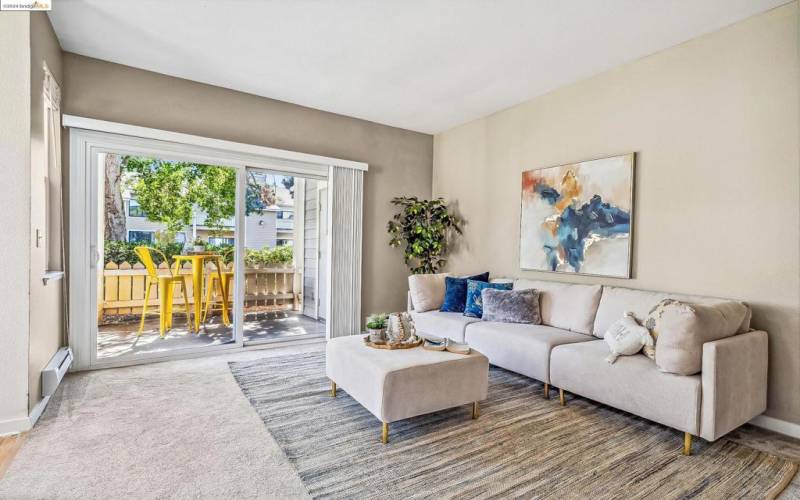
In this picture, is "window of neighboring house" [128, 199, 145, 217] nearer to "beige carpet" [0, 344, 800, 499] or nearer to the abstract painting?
"beige carpet" [0, 344, 800, 499]

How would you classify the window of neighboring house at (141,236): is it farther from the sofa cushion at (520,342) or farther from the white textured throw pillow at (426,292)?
the sofa cushion at (520,342)

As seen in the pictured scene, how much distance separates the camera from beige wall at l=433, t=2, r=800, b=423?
2578 millimetres

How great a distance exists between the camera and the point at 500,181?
15.3ft

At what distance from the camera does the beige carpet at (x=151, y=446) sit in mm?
1881

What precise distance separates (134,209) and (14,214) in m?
1.67

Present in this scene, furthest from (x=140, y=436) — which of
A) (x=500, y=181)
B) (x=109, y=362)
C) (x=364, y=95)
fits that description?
(x=500, y=181)

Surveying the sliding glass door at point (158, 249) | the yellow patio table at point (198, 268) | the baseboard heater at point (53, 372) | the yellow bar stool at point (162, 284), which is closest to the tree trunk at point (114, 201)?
the sliding glass door at point (158, 249)

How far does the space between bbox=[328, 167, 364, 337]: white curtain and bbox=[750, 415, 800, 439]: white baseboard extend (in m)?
3.75

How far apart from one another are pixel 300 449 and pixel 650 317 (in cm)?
239

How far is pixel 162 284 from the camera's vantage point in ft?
14.0

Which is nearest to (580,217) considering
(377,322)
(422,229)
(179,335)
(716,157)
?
(716,157)

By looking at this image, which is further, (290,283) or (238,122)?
(290,283)

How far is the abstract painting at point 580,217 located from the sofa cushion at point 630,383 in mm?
875

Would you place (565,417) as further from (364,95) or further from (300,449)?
(364,95)
